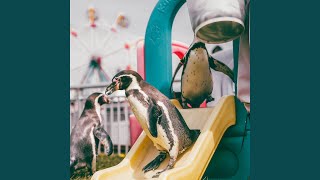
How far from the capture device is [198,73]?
386 cm

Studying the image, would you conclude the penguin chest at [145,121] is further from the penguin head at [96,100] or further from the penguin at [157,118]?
the penguin head at [96,100]

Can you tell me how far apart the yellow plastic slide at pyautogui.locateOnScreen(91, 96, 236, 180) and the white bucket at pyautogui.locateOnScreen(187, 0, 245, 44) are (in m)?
0.45

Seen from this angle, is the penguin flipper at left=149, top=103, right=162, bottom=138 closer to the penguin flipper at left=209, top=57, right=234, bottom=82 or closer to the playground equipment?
the playground equipment

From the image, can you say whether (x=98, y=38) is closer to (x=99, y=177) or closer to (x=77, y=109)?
(x=77, y=109)

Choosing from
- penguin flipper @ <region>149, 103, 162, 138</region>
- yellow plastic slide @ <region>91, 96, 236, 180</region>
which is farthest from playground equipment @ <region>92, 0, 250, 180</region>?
penguin flipper @ <region>149, 103, 162, 138</region>

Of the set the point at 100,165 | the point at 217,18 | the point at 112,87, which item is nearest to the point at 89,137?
the point at 100,165

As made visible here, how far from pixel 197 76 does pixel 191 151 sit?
2.00 feet

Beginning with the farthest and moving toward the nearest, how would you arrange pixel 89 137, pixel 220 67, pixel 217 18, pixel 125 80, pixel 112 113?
1. pixel 112 113
2. pixel 89 137
3. pixel 220 67
4. pixel 125 80
5. pixel 217 18

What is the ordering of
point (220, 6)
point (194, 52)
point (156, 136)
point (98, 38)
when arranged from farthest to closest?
point (98, 38), point (194, 52), point (156, 136), point (220, 6)

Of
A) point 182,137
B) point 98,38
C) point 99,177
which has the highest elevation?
point 98,38

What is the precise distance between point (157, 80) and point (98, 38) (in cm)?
56

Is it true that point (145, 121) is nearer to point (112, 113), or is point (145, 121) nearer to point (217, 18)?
point (112, 113)

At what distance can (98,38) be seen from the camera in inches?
162

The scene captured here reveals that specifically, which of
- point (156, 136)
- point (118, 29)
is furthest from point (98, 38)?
point (156, 136)
